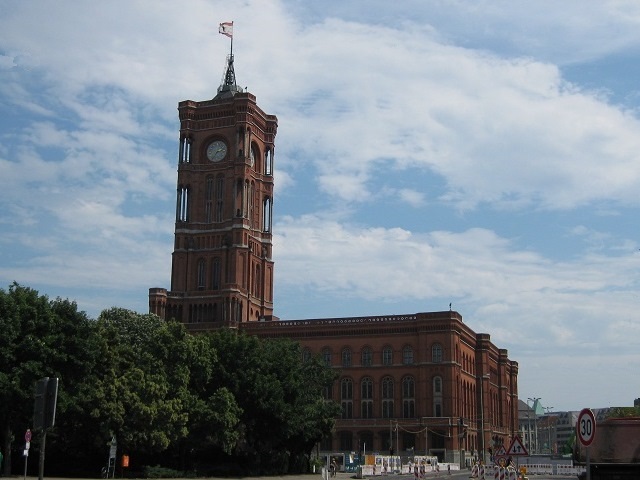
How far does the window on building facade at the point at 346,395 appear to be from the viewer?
4377 inches

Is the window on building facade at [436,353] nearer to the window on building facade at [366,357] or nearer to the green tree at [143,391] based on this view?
the window on building facade at [366,357]

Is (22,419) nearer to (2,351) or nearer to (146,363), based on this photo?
(2,351)

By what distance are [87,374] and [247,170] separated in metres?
71.0

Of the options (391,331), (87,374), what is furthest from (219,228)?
(87,374)

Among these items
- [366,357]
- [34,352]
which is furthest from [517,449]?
[366,357]

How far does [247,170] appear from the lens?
120062mm

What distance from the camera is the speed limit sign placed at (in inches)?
645

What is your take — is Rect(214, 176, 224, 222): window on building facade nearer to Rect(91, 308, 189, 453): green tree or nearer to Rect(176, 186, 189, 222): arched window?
Rect(176, 186, 189, 222): arched window

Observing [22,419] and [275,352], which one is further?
[275,352]

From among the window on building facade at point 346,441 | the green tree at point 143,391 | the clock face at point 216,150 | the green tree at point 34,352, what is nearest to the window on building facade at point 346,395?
the window on building facade at point 346,441

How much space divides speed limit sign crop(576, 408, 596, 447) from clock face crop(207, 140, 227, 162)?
355 feet

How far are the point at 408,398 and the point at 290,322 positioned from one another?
18372mm

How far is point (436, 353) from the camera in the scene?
108 metres

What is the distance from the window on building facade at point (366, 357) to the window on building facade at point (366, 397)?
6.25 ft
